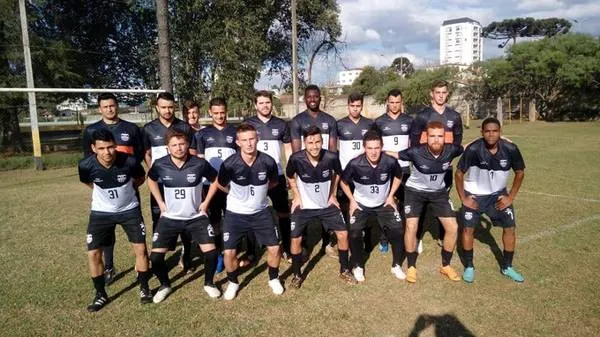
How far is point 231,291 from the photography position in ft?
15.1

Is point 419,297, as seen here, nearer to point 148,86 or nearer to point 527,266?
point 527,266

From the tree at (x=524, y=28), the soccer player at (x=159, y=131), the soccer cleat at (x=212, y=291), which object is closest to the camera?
the soccer cleat at (x=212, y=291)

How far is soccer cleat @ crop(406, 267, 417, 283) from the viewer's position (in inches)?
192

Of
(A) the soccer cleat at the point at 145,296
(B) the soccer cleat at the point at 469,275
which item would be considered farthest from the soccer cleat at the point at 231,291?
(B) the soccer cleat at the point at 469,275

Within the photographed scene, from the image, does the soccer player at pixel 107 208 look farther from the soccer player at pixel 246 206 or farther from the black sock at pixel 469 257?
the black sock at pixel 469 257

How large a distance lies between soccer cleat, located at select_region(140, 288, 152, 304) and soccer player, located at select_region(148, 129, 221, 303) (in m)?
0.06

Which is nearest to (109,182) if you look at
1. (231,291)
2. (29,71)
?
(231,291)

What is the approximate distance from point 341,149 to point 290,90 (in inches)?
927

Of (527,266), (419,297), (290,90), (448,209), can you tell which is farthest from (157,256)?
(290,90)

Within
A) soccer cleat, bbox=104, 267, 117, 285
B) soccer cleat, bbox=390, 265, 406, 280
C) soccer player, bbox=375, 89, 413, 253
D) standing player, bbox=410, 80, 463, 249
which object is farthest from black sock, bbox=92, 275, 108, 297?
standing player, bbox=410, 80, 463, 249

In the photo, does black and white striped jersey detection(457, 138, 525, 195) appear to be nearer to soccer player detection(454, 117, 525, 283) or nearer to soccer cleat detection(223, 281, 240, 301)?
soccer player detection(454, 117, 525, 283)

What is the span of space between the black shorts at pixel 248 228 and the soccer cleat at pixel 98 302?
1.38 metres

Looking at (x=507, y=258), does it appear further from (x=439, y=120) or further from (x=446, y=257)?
(x=439, y=120)

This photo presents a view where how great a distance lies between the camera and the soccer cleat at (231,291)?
4.55 metres
